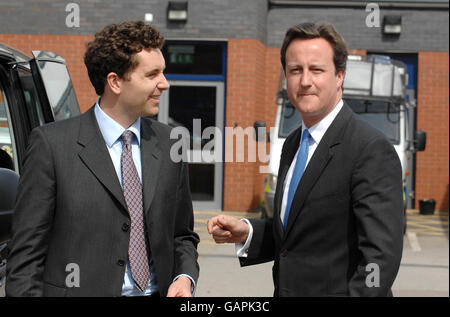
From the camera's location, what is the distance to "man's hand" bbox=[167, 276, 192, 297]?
78.7 inches

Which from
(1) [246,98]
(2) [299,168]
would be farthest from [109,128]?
(1) [246,98]

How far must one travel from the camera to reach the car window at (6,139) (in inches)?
112

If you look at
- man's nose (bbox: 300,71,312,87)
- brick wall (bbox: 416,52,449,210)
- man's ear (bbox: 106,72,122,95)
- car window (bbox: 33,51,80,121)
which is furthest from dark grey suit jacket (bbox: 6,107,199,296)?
brick wall (bbox: 416,52,449,210)

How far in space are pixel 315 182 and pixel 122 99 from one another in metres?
0.70

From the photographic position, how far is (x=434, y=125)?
14031 millimetres

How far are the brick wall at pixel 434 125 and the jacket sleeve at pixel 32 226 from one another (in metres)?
12.9

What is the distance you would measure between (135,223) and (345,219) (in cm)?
67

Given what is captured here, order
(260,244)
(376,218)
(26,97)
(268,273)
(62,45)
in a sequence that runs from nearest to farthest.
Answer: (376,218) < (260,244) < (26,97) < (62,45) < (268,273)

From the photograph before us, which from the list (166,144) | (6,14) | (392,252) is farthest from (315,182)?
(6,14)

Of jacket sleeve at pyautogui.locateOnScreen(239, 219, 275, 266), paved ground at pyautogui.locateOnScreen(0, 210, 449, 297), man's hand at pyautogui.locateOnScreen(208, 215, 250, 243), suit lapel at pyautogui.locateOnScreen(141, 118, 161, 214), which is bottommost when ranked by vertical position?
paved ground at pyautogui.locateOnScreen(0, 210, 449, 297)

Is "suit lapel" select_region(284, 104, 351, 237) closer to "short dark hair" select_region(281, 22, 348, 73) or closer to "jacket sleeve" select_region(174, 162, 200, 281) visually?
"short dark hair" select_region(281, 22, 348, 73)

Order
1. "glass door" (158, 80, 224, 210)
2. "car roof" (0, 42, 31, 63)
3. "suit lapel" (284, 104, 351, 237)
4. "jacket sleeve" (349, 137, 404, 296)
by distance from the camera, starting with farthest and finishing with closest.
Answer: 1. "glass door" (158, 80, 224, 210)
2. "car roof" (0, 42, 31, 63)
3. "suit lapel" (284, 104, 351, 237)
4. "jacket sleeve" (349, 137, 404, 296)

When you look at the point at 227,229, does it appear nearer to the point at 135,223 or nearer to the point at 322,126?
the point at 135,223

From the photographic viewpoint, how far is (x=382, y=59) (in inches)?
377
